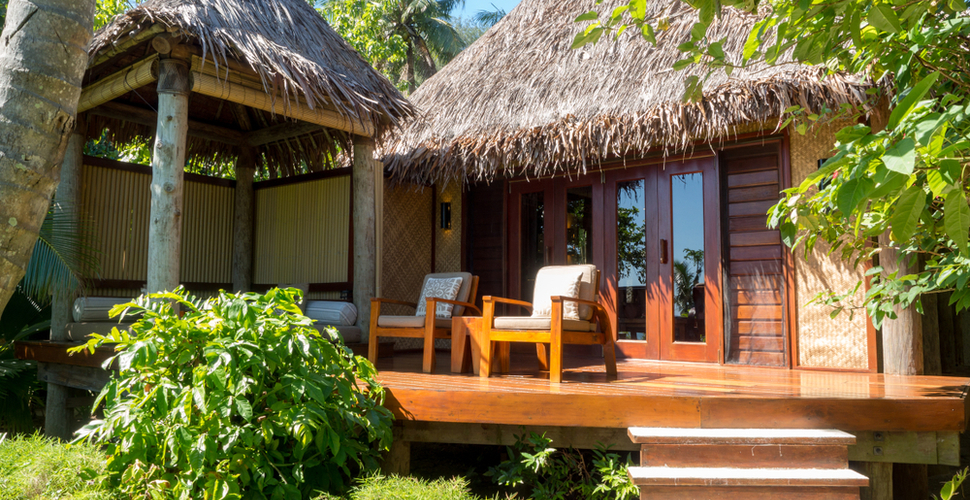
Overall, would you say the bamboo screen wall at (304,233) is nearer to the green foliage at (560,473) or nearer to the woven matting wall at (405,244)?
the woven matting wall at (405,244)

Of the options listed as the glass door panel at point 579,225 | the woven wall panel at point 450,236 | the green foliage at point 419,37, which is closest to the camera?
the glass door panel at point 579,225

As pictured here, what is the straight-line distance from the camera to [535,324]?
3.70 meters

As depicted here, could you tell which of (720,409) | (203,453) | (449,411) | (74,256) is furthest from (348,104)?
(720,409)

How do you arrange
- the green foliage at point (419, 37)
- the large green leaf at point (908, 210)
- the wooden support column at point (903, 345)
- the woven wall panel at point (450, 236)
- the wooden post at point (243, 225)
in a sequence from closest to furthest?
the large green leaf at point (908, 210) → the wooden support column at point (903, 345) → the wooden post at point (243, 225) → the woven wall panel at point (450, 236) → the green foliage at point (419, 37)

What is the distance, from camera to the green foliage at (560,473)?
9.43ft

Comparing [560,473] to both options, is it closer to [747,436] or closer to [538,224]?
[747,436]

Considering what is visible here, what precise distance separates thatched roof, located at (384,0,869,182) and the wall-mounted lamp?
59cm

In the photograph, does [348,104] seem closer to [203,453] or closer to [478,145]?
[478,145]

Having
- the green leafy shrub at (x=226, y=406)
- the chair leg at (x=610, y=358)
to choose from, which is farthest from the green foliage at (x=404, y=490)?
the chair leg at (x=610, y=358)

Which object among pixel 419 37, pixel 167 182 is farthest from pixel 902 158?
pixel 419 37

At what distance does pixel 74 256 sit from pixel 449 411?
307cm

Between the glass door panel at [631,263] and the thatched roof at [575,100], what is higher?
the thatched roof at [575,100]

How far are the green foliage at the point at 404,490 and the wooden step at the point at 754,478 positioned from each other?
72cm

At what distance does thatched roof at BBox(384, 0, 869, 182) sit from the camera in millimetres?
4562
